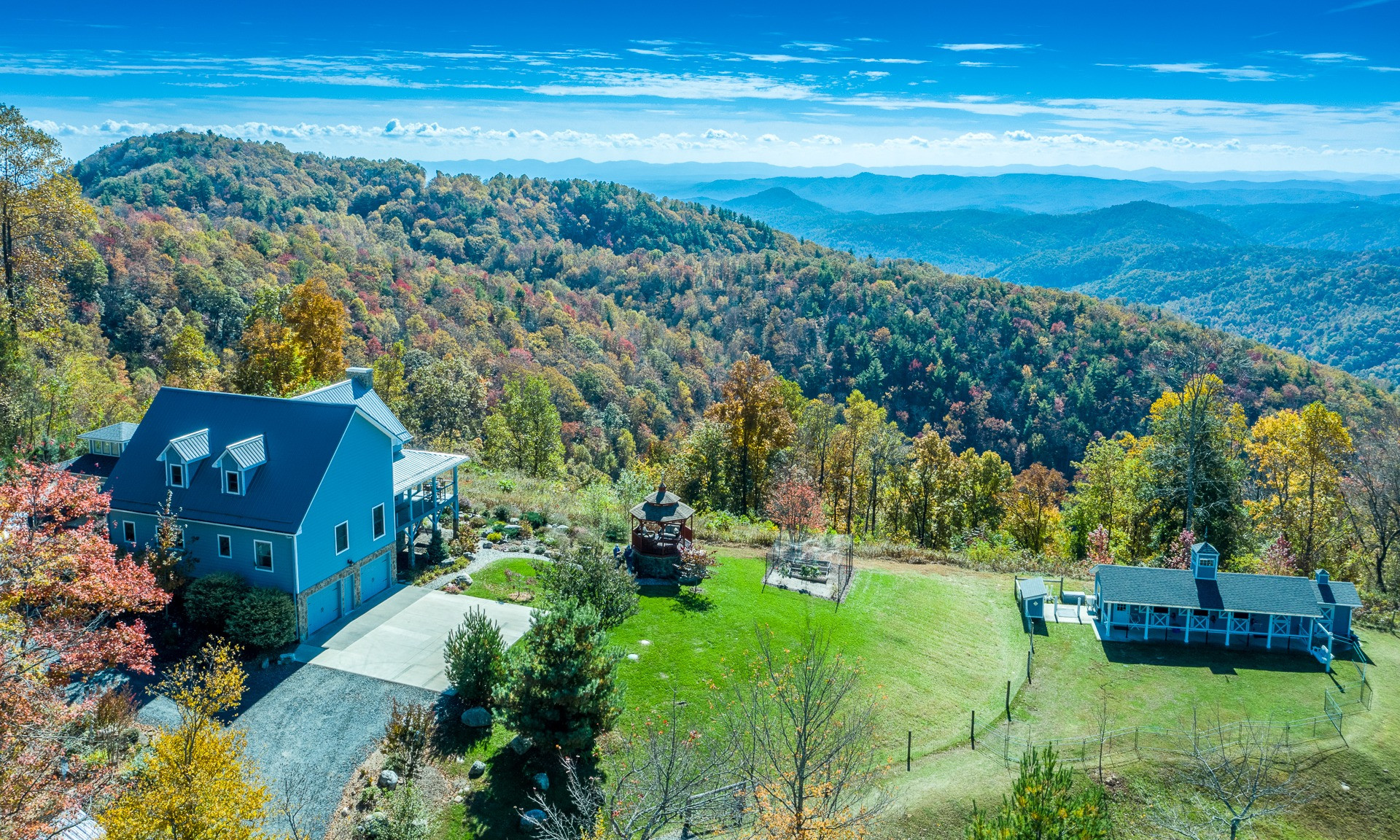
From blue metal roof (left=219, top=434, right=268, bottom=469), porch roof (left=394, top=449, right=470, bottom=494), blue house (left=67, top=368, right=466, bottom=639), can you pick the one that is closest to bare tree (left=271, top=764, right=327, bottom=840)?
blue house (left=67, top=368, right=466, bottom=639)

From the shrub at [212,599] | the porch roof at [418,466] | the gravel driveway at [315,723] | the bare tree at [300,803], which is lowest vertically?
the bare tree at [300,803]

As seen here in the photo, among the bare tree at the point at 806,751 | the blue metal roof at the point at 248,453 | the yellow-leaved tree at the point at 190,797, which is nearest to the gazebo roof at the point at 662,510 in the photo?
the bare tree at the point at 806,751

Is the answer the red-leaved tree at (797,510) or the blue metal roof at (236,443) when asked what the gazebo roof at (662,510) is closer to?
the red-leaved tree at (797,510)

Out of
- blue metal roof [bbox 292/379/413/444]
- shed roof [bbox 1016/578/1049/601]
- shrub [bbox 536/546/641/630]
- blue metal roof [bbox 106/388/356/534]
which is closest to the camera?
blue metal roof [bbox 106/388/356/534]

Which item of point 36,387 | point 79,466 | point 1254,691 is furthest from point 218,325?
point 1254,691

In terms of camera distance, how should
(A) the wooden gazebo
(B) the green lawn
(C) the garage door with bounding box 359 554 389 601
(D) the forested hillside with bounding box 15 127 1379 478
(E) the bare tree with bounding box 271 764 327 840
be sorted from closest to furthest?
(E) the bare tree with bounding box 271 764 327 840 → (C) the garage door with bounding box 359 554 389 601 → (B) the green lawn → (A) the wooden gazebo → (D) the forested hillside with bounding box 15 127 1379 478

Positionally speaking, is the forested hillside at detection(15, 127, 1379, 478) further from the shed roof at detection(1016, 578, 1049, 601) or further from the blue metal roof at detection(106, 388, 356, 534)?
the shed roof at detection(1016, 578, 1049, 601)

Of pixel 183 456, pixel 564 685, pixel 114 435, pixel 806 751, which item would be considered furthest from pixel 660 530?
pixel 114 435

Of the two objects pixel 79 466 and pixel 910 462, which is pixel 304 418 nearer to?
pixel 79 466
